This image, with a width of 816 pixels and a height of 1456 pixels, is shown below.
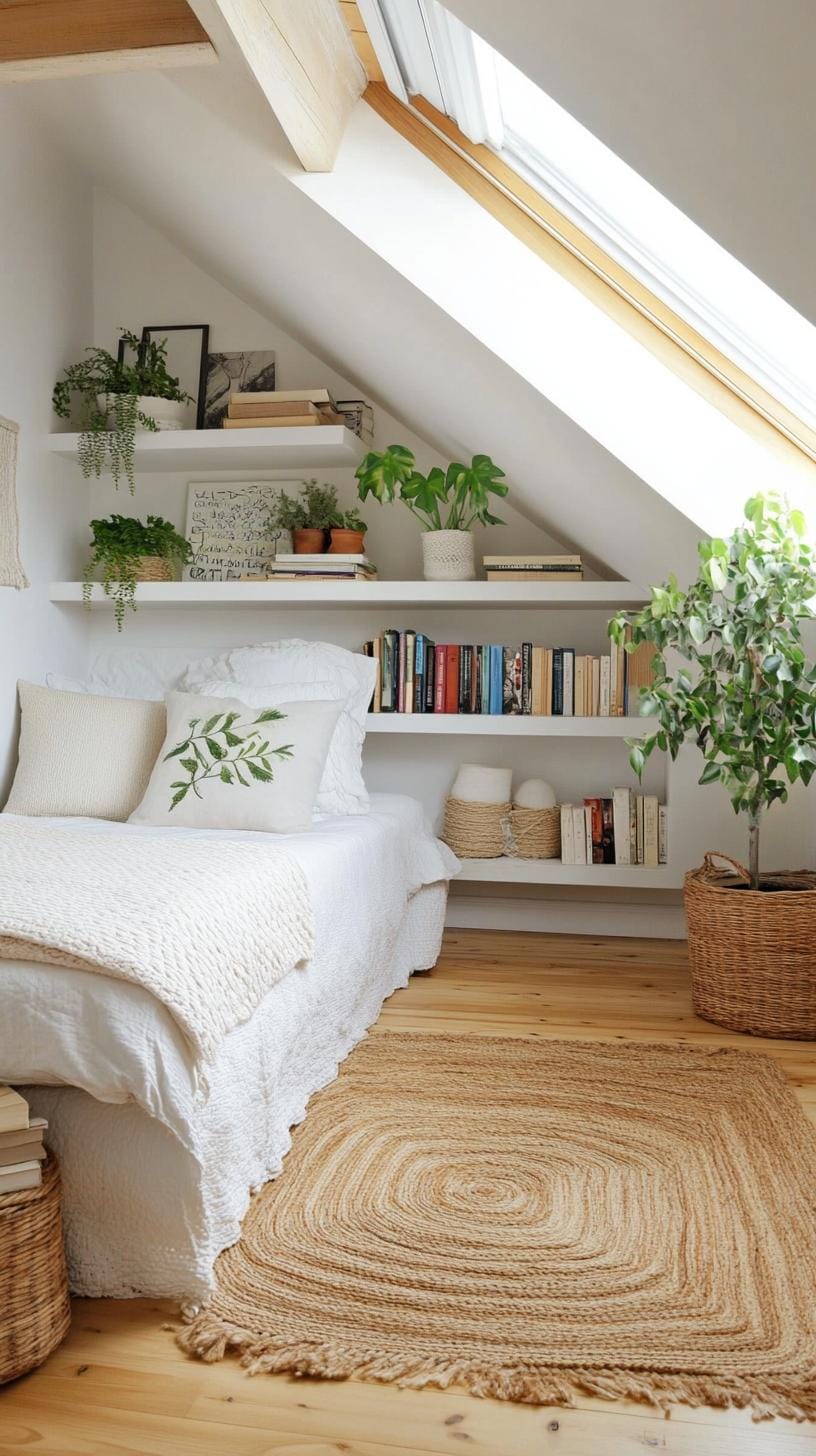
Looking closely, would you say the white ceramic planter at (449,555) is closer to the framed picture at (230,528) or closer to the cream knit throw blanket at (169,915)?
the framed picture at (230,528)

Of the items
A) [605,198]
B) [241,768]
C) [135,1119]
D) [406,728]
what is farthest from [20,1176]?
[406,728]

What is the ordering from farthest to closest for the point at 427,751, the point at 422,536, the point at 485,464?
1. the point at 427,751
2. the point at 422,536
3. the point at 485,464

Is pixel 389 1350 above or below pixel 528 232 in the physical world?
below

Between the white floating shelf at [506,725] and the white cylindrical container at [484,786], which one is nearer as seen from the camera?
the white floating shelf at [506,725]

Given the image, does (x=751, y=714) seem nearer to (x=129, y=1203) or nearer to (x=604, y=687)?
(x=604, y=687)

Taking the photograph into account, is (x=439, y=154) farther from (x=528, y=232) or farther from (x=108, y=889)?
(x=108, y=889)

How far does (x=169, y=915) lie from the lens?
178 cm

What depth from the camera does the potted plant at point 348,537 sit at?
12.4 ft

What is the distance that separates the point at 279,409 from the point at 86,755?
1303 millimetres

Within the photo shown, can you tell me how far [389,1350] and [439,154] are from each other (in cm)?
250

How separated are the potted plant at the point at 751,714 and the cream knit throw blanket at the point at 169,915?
1088mm

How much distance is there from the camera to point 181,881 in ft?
6.57

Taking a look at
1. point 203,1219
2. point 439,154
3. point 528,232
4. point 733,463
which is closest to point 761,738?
point 733,463

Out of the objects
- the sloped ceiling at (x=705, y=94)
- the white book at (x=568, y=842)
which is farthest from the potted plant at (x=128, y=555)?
the sloped ceiling at (x=705, y=94)
